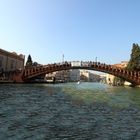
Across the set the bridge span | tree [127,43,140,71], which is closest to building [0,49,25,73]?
the bridge span

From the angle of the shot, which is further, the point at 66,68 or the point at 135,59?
the point at 135,59

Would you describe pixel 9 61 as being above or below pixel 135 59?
below

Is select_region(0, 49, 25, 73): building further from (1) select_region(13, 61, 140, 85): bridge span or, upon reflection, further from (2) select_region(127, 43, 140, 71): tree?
(2) select_region(127, 43, 140, 71): tree

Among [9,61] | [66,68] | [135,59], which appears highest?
[135,59]

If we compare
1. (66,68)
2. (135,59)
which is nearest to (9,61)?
(66,68)

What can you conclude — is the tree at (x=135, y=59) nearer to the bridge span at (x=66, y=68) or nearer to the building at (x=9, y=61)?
the bridge span at (x=66, y=68)

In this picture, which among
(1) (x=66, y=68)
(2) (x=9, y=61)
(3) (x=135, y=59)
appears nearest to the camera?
(1) (x=66, y=68)

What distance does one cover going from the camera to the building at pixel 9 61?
325ft

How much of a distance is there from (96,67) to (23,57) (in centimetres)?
3959

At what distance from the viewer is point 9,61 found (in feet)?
347

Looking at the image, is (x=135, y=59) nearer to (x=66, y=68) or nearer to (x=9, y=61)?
(x=66, y=68)

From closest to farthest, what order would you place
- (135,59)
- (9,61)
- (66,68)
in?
(66,68), (135,59), (9,61)

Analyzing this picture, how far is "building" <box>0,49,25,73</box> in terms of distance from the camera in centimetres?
9919

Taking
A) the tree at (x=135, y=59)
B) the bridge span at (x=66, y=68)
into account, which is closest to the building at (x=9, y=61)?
the bridge span at (x=66, y=68)
